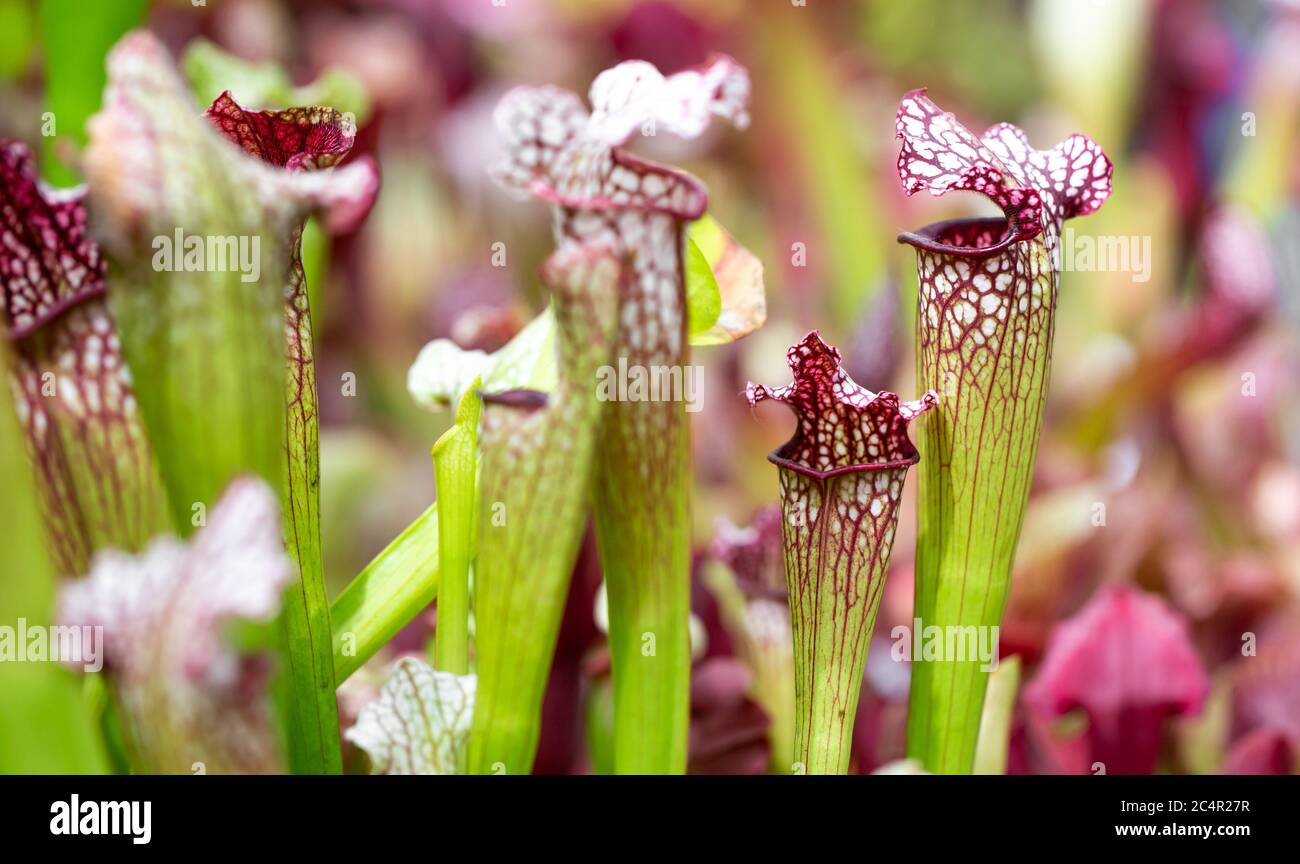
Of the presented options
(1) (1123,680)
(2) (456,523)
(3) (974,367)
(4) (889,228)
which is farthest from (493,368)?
(4) (889,228)

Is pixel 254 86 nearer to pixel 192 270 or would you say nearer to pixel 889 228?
pixel 192 270

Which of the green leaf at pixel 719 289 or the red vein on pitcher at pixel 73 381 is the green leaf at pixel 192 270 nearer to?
the red vein on pitcher at pixel 73 381

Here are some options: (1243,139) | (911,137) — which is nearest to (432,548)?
(911,137)

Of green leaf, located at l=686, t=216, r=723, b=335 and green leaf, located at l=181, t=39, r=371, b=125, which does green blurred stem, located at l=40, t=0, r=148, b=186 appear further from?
green leaf, located at l=686, t=216, r=723, b=335

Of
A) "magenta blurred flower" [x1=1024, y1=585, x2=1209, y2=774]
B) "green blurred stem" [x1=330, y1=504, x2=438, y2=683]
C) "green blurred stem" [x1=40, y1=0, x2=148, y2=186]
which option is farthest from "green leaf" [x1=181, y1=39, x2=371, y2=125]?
"magenta blurred flower" [x1=1024, y1=585, x2=1209, y2=774]

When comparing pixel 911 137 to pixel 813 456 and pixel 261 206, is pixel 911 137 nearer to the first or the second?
pixel 813 456

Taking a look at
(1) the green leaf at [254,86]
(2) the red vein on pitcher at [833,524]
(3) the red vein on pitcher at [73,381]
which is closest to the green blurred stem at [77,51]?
(1) the green leaf at [254,86]
